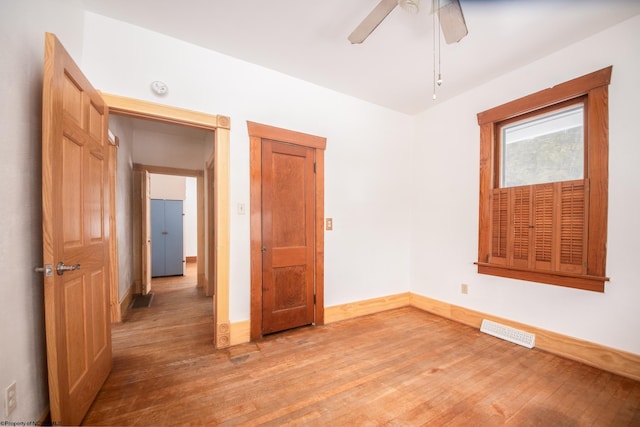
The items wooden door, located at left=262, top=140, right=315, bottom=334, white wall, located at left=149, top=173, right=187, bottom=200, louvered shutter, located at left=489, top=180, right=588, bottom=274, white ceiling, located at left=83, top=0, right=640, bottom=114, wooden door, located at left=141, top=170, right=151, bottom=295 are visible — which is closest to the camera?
white ceiling, located at left=83, top=0, right=640, bottom=114

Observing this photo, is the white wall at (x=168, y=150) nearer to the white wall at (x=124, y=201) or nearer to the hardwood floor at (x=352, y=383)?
the white wall at (x=124, y=201)

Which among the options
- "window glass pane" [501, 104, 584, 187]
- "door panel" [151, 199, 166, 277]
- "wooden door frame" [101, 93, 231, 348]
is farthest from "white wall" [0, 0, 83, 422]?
"door panel" [151, 199, 166, 277]

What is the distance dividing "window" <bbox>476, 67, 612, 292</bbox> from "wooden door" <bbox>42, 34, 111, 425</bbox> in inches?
141

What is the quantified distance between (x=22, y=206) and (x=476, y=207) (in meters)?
3.81

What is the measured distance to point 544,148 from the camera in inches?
97.7

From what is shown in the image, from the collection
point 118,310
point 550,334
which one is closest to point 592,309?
point 550,334

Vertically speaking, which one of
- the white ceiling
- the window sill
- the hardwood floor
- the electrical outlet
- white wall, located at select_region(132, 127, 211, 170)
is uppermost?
the white ceiling

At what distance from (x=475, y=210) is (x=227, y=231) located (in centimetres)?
286

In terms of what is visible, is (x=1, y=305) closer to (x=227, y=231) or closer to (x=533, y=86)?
(x=227, y=231)

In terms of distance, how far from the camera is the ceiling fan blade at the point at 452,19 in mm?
1523

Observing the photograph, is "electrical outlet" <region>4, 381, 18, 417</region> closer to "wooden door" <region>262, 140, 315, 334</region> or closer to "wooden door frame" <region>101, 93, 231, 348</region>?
"wooden door frame" <region>101, 93, 231, 348</region>

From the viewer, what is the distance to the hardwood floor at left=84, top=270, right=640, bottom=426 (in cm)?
152

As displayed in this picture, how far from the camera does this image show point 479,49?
2299 mm

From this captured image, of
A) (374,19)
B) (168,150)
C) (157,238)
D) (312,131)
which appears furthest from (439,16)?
(157,238)
